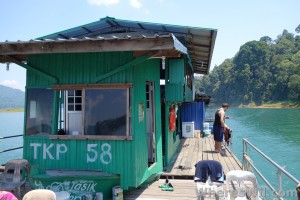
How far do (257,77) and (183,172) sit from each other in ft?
349

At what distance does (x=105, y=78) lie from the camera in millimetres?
6691

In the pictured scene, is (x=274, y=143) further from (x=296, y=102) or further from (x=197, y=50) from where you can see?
(x=296, y=102)

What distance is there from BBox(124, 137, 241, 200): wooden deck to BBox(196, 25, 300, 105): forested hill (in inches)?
3356

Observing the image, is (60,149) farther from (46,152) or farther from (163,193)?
(163,193)

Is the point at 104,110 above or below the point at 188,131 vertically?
above

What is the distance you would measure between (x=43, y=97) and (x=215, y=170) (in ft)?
13.2

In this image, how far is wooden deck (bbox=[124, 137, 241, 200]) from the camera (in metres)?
7.10

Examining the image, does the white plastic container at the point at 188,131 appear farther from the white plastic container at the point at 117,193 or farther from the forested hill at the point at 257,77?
the forested hill at the point at 257,77

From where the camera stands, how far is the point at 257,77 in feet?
356

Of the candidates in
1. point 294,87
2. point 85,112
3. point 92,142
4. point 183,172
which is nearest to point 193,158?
point 183,172

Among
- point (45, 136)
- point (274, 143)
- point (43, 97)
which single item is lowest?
point (274, 143)

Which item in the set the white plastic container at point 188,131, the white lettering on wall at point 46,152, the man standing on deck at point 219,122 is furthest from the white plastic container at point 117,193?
the white plastic container at point 188,131

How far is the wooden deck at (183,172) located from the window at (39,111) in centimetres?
237

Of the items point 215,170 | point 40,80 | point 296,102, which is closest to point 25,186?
point 40,80
